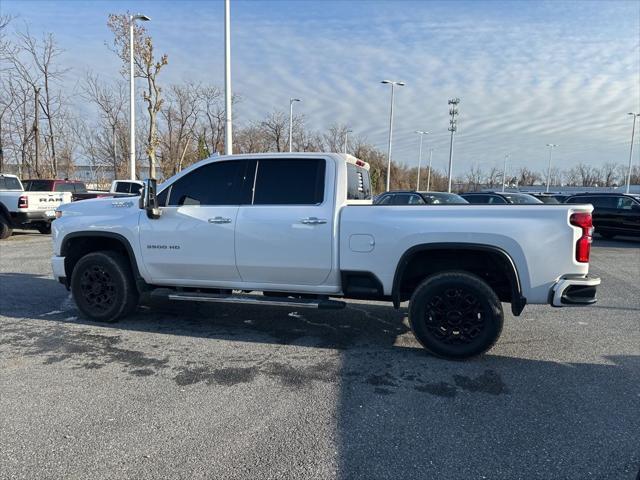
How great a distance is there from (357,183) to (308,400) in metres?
2.87

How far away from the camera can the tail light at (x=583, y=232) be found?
167 inches

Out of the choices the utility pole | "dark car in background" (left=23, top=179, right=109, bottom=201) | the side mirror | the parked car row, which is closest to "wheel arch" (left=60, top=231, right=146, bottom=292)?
the side mirror

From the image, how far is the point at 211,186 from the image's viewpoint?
5.46 meters

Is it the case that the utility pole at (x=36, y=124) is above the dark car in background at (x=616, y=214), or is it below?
above

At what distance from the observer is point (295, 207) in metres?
5.05

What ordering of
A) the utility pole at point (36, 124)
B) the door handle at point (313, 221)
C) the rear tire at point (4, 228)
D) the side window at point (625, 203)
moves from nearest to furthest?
the door handle at point (313, 221) < the rear tire at point (4, 228) < the side window at point (625, 203) < the utility pole at point (36, 124)

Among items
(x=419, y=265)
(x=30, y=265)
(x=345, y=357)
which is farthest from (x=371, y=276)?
(x=30, y=265)

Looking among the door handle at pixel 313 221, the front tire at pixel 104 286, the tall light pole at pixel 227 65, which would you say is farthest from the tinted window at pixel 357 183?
the tall light pole at pixel 227 65

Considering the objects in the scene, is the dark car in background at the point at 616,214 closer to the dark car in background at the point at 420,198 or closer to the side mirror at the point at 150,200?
→ the dark car in background at the point at 420,198

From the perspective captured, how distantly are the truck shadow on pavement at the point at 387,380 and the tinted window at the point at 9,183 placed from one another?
10786mm

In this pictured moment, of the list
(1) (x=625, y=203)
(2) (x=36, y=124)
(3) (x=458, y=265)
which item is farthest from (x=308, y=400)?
(2) (x=36, y=124)

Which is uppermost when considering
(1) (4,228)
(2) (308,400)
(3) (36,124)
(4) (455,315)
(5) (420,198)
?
(3) (36,124)

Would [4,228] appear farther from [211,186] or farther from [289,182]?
[289,182]

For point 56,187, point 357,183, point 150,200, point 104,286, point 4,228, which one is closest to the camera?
point 150,200
